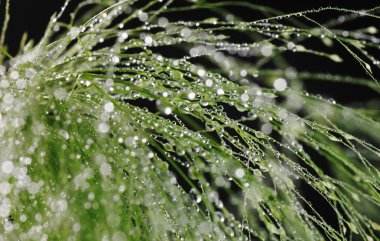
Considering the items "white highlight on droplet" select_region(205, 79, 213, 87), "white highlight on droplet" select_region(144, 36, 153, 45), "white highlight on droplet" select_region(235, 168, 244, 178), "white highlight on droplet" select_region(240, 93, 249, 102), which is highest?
"white highlight on droplet" select_region(144, 36, 153, 45)

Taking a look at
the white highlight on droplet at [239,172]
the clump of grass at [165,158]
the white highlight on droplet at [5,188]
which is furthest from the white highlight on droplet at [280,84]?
the white highlight on droplet at [5,188]

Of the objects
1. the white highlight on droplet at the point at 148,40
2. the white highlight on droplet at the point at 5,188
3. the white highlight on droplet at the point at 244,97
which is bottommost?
the white highlight on droplet at the point at 5,188

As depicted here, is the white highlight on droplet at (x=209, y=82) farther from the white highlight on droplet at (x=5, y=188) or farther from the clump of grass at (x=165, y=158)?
the white highlight on droplet at (x=5, y=188)

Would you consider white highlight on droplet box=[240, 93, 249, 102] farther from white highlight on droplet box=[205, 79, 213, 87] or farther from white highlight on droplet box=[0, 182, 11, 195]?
white highlight on droplet box=[0, 182, 11, 195]

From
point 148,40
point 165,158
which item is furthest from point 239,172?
point 148,40

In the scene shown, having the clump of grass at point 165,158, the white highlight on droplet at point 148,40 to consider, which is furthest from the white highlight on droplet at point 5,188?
the white highlight on droplet at point 148,40

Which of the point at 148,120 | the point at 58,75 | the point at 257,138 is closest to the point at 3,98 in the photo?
the point at 58,75

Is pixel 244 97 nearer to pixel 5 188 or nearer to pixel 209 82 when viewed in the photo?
pixel 209 82

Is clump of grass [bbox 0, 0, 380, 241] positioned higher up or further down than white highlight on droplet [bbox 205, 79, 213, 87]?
further down

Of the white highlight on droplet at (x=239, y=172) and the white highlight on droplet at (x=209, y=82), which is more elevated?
the white highlight on droplet at (x=209, y=82)

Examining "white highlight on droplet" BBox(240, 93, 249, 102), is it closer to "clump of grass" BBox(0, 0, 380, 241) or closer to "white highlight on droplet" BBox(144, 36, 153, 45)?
"clump of grass" BBox(0, 0, 380, 241)

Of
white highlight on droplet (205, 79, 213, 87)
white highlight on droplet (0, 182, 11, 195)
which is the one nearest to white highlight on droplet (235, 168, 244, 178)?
white highlight on droplet (205, 79, 213, 87)
